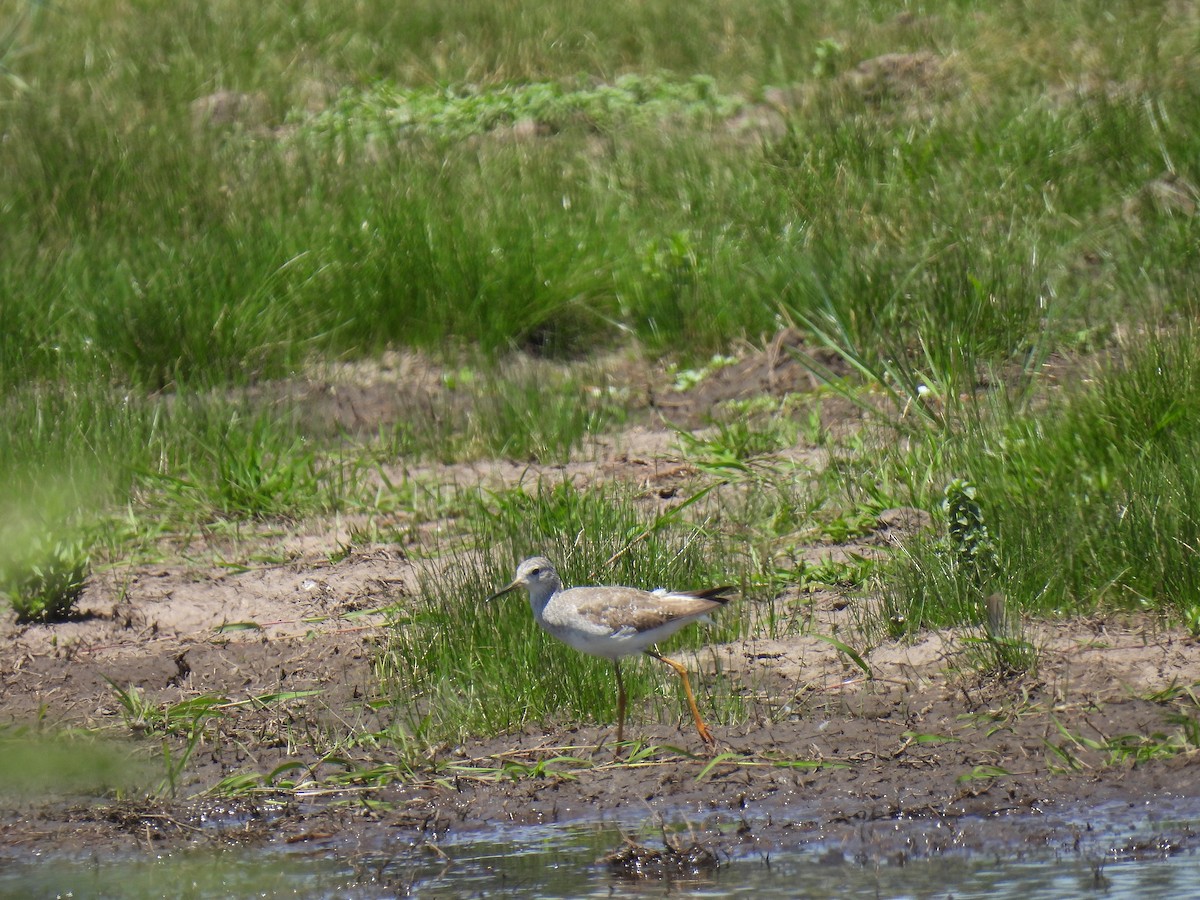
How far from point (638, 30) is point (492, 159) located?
3.59 meters

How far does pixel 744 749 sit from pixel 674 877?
784mm

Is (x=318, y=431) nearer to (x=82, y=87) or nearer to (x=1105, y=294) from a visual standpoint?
(x=1105, y=294)

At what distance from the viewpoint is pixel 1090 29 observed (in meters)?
12.6

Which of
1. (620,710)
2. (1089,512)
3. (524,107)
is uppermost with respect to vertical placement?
(524,107)

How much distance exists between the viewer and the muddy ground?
4.88 m

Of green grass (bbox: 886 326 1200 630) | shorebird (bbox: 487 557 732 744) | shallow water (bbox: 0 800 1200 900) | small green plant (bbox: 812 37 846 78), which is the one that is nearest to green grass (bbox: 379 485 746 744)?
shorebird (bbox: 487 557 732 744)

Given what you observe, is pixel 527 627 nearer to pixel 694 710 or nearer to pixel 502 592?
pixel 502 592

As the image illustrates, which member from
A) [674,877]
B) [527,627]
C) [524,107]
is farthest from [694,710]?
[524,107]

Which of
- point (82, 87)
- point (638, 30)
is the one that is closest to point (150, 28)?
point (82, 87)

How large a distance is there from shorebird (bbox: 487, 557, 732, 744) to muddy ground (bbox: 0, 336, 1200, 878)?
0.30 meters

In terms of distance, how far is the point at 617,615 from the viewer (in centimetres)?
518

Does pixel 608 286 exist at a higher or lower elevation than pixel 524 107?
lower

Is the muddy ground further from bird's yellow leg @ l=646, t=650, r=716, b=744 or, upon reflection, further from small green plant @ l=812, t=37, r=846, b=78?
small green plant @ l=812, t=37, r=846, b=78

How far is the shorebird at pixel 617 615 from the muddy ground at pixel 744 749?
0.30m
